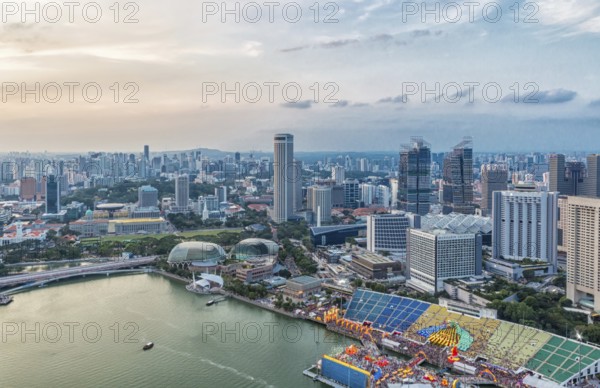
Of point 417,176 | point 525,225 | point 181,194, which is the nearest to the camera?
point 525,225

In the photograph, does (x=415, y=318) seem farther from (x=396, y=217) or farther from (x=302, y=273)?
(x=396, y=217)

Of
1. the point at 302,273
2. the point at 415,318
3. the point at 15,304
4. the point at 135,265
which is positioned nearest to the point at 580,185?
the point at 302,273

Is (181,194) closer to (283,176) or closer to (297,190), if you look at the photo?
(297,190)

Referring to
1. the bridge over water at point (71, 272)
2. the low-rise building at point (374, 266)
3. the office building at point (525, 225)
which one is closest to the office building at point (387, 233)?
the low-rise building at point (374, 266)

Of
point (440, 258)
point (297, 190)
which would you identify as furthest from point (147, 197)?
point (440, 258)

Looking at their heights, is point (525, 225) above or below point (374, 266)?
above

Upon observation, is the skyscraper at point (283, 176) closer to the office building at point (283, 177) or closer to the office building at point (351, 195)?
the office building at point (283, 177)

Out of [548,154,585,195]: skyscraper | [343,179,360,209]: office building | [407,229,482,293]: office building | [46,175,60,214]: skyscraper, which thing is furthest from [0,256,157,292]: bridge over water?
[548,154,585,195]: skyscraper
